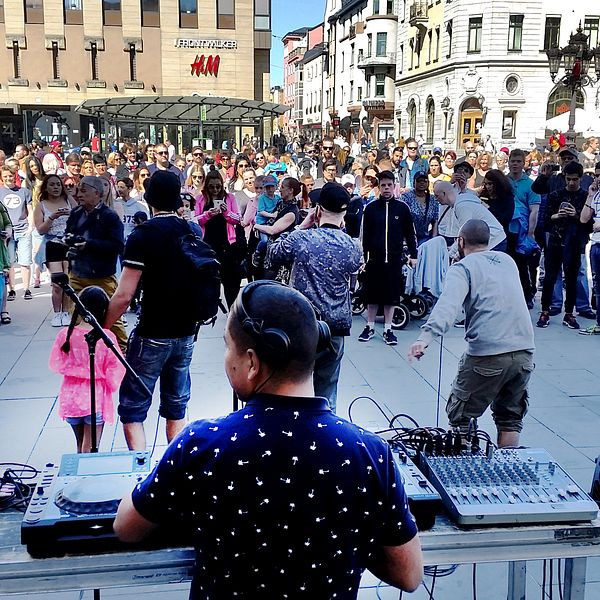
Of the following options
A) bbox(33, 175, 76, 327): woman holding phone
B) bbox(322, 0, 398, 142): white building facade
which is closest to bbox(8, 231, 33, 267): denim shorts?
bbox(33, 175, 76, 327): woman holding phone

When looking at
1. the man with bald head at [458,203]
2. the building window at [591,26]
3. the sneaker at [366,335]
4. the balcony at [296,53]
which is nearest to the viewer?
the man with bald head at [458,203]

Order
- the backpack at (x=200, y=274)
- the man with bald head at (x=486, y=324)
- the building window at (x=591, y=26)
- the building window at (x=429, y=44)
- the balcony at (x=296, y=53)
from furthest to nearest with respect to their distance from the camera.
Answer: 1. the balcony at (x=296, y=53)
2. the building window at (x=429, y=44)
3. the building window at (x=591, y=26)
4. the man with bald head at (x=486, y=324)
5. the backpack at (x=200, y=274)

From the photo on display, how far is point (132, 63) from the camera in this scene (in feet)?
133

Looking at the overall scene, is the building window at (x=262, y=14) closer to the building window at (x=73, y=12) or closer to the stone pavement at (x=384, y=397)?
the building window at (x=73, y=12)

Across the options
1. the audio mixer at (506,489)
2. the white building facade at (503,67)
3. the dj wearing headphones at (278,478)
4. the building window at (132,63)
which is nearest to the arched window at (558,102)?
the white building facade at (503,67)

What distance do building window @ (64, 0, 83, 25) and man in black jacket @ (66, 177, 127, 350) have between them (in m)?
38.4

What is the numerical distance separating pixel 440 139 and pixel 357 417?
166ft

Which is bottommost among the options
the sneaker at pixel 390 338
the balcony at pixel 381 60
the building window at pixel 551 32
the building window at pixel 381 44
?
the sneaker at pixel 390 338

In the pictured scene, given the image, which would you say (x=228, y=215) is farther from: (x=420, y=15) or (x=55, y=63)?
(x=420, y=15)

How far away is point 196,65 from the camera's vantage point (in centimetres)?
4019

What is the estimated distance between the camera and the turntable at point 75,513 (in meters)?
2.02

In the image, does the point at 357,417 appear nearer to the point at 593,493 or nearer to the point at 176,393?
the point at 176,393

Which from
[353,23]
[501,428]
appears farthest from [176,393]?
[353,23]

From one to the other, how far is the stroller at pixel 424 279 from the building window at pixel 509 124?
44023 mm
